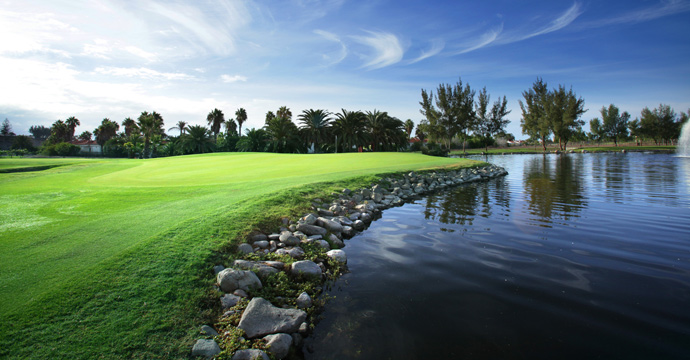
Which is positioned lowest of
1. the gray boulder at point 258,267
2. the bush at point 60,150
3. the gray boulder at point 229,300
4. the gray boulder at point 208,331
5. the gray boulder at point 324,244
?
the gray boulder at point 208,331

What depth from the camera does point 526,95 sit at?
80.1 m

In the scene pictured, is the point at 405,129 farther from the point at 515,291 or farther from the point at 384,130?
the point at 515,291

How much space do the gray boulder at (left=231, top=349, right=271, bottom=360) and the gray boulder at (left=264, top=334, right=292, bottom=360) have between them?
14 cm

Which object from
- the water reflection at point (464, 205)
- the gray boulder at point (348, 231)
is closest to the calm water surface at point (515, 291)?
the gray boulder at point (348, 231)

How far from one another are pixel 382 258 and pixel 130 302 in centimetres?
461

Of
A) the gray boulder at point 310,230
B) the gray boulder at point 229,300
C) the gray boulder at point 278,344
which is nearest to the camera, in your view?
the gray boulder at point 278,344

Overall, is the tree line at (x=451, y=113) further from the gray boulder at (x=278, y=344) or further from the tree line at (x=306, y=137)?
the gray boulder at (x=278, y=344)

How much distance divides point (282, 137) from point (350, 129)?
42.2 ft

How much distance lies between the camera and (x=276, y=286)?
17.1 feet

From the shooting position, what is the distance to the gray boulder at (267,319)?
4.13 metres

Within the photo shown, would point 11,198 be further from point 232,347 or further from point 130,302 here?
point 232,347

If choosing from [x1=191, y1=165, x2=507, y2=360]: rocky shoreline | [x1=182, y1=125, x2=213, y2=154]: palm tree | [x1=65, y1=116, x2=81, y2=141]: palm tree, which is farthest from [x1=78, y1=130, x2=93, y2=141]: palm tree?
[x1=191, y1=165, x2=507, y2=360]: rocky shoreline

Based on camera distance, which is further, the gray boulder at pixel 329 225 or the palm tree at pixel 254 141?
the palm tree at pixel 254 141

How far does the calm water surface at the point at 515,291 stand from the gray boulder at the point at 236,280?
1.24 meters
